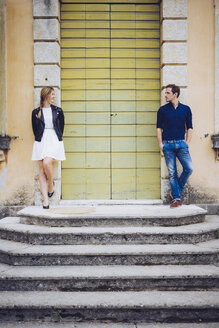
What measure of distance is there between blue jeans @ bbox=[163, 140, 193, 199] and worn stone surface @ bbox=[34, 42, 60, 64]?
8.36ft

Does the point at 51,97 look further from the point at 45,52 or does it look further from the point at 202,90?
the point at 202,90

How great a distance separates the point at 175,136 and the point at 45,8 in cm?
330

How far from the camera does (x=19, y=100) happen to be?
6371mm

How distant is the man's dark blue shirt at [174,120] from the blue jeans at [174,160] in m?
0.12

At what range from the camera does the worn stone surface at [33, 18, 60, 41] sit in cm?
630

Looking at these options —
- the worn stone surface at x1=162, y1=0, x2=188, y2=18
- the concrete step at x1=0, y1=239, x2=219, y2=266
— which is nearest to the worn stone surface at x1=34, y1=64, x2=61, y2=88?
the worn stone surface at x1=162, y1=0, x2=188, y2=18

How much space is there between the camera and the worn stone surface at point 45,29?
6.30 m

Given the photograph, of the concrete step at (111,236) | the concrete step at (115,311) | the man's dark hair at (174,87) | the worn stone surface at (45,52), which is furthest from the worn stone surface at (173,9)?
the concrete step at (115,311)

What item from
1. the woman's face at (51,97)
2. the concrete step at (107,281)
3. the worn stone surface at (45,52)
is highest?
the worn stone surface at (45,52)

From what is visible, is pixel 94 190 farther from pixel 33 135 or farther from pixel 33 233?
pixel 33 233

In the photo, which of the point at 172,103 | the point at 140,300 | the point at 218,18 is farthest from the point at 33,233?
the point at 218,18

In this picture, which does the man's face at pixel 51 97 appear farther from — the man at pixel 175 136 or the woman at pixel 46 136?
the man at pixel 175 136

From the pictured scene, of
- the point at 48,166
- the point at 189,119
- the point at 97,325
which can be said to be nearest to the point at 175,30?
the point at 189,119

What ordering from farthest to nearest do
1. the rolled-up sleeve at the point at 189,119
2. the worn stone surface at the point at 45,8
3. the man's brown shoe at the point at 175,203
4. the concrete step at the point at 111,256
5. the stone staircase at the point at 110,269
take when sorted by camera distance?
the worn stone surface at the point at 45,8, the rolled-up sleeve at the point at 189,119, the man's brown shoe at the point at 175,203, the concrete step at the point at 111,256, the stone staircase at the point at 110,269
